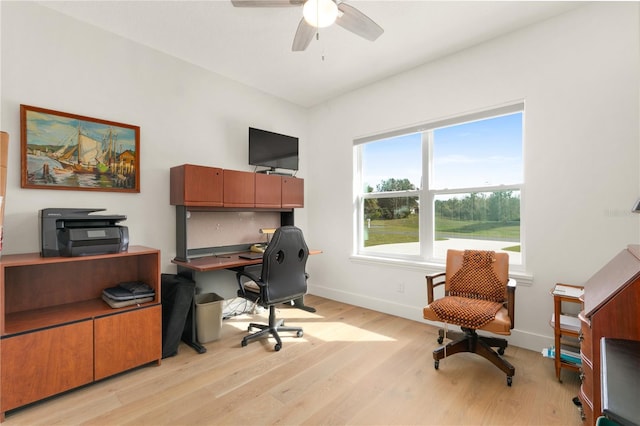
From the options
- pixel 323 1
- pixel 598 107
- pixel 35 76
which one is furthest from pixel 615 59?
pixel 35 76

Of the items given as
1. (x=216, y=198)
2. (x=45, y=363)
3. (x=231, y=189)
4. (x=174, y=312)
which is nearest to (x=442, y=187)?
(x=231, y=189)

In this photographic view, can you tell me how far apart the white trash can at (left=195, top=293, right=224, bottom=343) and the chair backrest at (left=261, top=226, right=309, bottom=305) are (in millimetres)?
563

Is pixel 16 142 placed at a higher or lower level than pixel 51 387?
higher

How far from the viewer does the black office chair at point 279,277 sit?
8.32ft

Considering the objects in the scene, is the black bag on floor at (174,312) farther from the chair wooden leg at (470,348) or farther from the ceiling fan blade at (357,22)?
the ceiling fan blade at (357,22)

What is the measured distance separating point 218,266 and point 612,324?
2.60 meters

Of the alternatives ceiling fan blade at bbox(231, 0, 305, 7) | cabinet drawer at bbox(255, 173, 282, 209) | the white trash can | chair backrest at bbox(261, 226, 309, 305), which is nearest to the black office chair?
chair backrest at bbox(261, 226, 309, 305)

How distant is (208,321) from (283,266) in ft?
2.92

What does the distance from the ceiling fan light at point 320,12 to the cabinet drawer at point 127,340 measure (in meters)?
2.39

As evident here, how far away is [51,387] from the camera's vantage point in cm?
184

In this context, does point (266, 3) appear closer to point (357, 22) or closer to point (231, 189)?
point (357, 22)

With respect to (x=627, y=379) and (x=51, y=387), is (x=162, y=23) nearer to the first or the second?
(x=51, y=387)

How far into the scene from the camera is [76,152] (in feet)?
8.00

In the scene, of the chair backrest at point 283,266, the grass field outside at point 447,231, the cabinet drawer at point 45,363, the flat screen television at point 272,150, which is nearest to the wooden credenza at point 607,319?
the grass field outside at point 447,231
